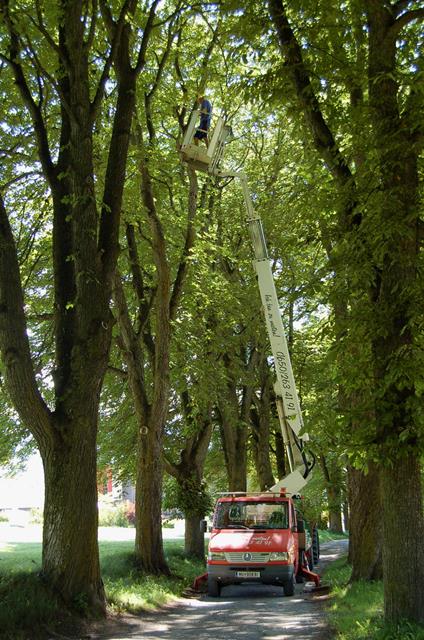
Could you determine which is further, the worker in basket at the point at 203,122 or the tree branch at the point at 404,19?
the worker in basket at the point at 203,122

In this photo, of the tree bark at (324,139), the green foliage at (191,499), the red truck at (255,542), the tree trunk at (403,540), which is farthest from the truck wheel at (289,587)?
the tree bark at (324,139)

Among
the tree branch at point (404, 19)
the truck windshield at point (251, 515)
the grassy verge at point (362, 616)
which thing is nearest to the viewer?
the grassy verge at point (362, 616)

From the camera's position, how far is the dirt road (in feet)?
31.2

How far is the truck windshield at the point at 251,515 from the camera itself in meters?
15.5

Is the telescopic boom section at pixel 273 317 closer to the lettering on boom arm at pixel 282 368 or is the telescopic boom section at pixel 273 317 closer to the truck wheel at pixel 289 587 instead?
the lettering on boom arm at pixel 282 368

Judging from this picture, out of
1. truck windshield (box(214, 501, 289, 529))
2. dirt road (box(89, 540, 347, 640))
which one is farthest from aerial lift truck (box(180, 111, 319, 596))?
dirt road (box(89, 540, 347, 640))

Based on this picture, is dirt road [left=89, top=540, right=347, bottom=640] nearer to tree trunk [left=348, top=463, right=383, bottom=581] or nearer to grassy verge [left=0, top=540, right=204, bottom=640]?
grassy verge [left=0, top=540, right=204, bottom=640]

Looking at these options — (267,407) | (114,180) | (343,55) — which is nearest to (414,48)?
(343,55)

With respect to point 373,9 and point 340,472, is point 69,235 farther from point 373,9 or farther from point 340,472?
point 340,472

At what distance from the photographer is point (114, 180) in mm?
11078

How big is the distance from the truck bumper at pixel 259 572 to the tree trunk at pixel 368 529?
1.42m

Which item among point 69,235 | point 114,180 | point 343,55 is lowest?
point 69,235

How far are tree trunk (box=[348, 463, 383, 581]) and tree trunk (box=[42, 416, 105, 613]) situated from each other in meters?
5.69

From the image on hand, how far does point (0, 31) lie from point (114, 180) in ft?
10.1
